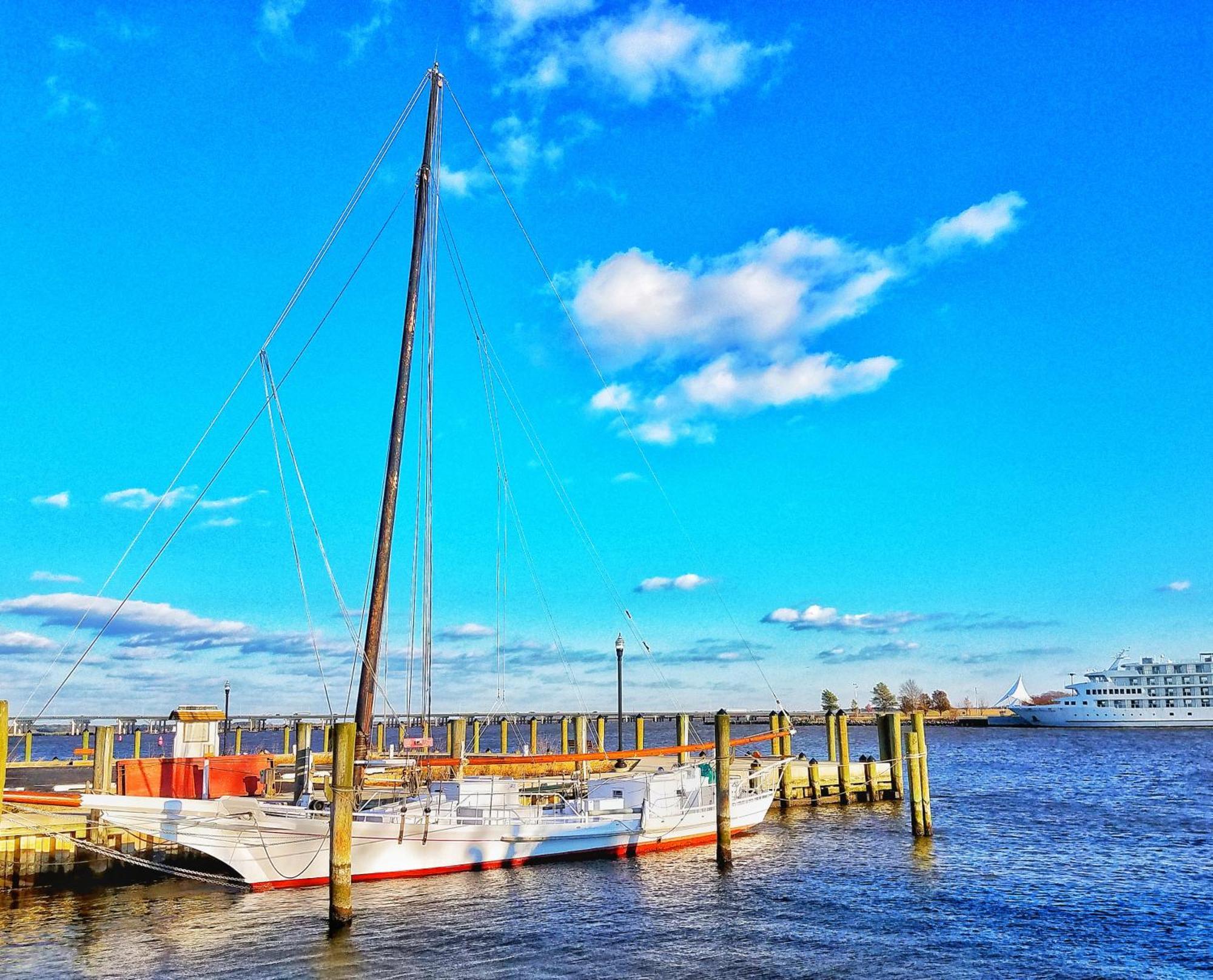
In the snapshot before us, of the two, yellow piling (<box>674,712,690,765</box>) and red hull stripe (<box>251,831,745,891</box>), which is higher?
yellow piling (<box>674,712,690,765</box>)

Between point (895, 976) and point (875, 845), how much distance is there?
15456 mm

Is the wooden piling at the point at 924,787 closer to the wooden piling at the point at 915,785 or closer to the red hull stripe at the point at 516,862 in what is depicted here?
the wooden piling at the point at 915,785

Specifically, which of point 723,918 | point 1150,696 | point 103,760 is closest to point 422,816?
point 723,918

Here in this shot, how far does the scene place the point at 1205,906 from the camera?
991 inches

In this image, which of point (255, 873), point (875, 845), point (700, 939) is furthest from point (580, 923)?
point (875, 845)

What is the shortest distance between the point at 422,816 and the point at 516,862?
396 centimetres

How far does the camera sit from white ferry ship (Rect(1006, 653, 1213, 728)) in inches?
5536

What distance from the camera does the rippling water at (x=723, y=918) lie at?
19.4 meters

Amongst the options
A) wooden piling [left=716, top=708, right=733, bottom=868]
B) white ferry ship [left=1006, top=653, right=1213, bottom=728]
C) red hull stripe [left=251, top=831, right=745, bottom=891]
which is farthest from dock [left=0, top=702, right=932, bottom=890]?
white ferry ship [left=1006, top=653, right=1213, bottom=728]

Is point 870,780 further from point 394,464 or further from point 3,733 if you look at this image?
point 3,733

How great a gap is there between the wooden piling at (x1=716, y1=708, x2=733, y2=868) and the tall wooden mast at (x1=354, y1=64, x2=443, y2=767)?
426 inches

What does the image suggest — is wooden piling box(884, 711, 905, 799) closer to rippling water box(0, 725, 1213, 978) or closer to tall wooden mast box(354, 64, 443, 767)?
rippling water box(0, 725, 1213, 978)

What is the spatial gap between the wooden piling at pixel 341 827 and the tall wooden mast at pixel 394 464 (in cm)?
487

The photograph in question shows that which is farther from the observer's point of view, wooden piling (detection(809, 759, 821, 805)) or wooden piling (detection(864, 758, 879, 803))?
wooden piling (detection(864, 758, 879, 803))
